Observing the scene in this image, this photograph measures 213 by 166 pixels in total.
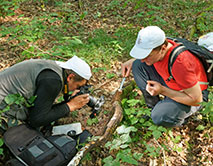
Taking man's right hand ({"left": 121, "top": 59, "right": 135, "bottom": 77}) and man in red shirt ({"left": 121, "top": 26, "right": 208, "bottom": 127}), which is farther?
man's right hand ({"left": 121, "top": 59, "right": 135, "bottom": 77})

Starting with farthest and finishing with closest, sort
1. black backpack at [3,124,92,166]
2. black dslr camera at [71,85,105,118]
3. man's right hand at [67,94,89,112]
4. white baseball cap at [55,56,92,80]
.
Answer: black dslr camera at [71,85,105,118], man's right hand at [67,94,89,112], white baseball cap at [55,56,92,80], black backpack at [3,124,92,166]

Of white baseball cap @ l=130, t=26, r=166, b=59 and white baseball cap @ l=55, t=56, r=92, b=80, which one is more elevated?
white baseball cap @ l=130, t=26, r=166, b=59

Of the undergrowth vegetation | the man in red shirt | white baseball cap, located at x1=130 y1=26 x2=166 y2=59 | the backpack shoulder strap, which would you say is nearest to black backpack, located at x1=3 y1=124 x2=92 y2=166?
the undergrowth vegetation

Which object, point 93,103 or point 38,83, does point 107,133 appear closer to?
point 93,103

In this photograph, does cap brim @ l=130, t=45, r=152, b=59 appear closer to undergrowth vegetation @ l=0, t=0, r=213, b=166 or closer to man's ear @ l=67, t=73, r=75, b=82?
man's ear @ l=67, t=73, r=75, b=82

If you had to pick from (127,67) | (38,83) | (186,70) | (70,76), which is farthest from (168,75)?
(38,83)

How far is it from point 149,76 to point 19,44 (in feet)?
10.7

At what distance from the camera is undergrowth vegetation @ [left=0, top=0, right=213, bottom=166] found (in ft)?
9.78

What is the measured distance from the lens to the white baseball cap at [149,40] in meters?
2.25

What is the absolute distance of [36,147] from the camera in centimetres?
227

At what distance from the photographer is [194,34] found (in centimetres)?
533

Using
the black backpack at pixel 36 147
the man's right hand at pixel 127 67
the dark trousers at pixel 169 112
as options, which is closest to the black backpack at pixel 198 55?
the dark trousers at pixel 169 112

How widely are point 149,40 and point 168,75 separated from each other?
55 cm

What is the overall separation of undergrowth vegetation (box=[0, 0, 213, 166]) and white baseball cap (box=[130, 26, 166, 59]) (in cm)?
101
